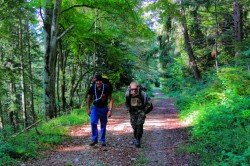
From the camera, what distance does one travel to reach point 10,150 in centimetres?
524

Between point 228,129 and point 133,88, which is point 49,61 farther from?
point 228,129

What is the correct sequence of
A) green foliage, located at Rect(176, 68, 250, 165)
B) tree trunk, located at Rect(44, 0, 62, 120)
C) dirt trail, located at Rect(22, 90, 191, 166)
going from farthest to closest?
tree trunk, located at Rect(44, 0, 62, 120) → dirt trail, located at Rect(22, 90, 191, 166) → green foliage, located at Rect(176, 68, 250, 165)

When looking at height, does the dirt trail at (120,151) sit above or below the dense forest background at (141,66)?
below

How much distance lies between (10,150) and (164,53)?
790 inches

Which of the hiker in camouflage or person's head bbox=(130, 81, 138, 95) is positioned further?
the hiker in camouflage

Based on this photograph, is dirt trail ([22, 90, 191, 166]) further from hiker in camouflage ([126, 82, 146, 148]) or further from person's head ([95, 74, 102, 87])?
person's head ([95, 74, 102, 87])

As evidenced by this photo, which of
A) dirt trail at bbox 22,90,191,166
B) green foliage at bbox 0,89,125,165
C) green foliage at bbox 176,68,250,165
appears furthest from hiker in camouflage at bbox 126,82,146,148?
green foliage at bbox 0,89,125,165

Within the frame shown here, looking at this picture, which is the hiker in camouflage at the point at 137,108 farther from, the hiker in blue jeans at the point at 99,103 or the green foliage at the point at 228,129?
the green foliage at the point at 228,129

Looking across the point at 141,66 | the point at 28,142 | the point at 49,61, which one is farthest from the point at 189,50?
the point at 28,142

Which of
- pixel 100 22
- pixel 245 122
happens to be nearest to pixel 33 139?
pixel 245 122

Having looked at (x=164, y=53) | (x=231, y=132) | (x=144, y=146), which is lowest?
(x=144, y=146)

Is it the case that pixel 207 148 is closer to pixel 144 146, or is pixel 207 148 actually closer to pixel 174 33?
pixel 144 146

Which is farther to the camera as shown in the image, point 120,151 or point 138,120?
point 138,120

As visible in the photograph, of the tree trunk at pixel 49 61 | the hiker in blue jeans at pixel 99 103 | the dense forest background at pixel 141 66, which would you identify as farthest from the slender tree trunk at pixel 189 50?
the hiker in blue jeans at pixel 99 103
